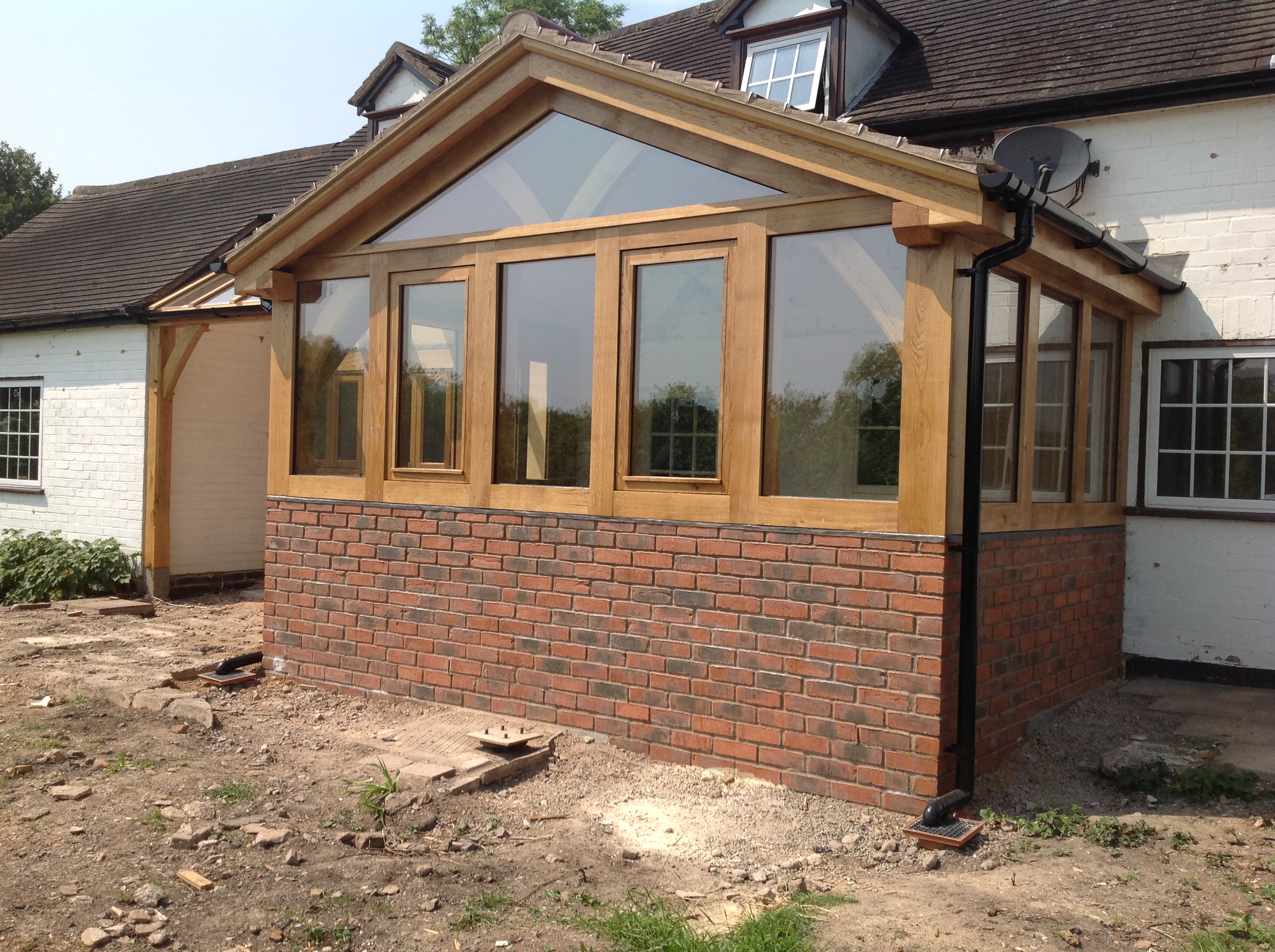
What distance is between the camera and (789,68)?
37.2ft

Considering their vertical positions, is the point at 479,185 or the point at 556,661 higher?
the point at 479,185

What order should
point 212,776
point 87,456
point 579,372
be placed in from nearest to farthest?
point 212,776
point 579,372
point 87,456

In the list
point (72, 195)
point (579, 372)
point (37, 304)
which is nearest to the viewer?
point (579, 372)

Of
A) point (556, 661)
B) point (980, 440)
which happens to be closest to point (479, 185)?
point (556, 661)

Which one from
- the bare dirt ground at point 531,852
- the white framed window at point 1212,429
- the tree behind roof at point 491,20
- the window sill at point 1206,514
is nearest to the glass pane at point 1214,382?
the white framed window at point 1212,429

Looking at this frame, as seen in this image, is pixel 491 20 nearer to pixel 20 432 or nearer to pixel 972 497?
pixel 20 432

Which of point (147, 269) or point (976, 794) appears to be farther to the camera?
point (147, 269)

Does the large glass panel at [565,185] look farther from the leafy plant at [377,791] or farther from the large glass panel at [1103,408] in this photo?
the leafy plant at [377,791]

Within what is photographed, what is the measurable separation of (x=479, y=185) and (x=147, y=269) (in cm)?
893

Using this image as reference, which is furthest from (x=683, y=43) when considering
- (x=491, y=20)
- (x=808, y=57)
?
(x=491, y=20)

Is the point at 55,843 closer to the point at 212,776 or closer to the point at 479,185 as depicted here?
the point at 212,776

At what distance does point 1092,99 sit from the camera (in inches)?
337

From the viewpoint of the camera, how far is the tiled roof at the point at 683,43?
12406mm

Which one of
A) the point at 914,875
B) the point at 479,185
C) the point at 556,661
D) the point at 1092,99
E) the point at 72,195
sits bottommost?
the point at 914,875
